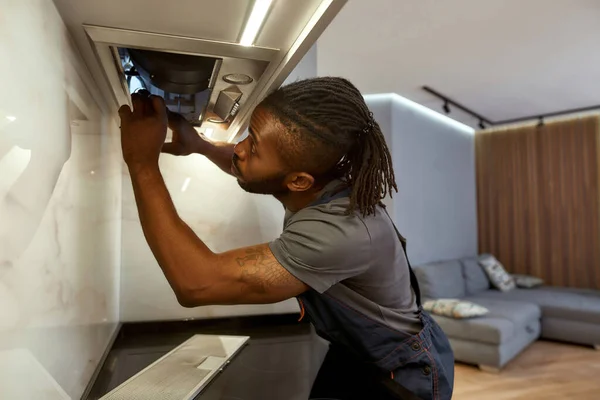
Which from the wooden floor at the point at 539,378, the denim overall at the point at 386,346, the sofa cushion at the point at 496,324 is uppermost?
the denim overall at the point at 386,346

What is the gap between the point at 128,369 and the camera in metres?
1.04

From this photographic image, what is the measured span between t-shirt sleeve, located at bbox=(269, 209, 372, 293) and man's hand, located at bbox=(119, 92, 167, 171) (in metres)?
0.29

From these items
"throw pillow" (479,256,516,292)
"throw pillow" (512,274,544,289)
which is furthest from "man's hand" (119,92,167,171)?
"throw pillow" (512,274,544,289)

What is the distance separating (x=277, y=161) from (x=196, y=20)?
28 cm

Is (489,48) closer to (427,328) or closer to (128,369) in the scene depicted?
(427,328)

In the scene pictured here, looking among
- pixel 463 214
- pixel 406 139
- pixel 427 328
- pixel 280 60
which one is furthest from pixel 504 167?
pixel 280 60

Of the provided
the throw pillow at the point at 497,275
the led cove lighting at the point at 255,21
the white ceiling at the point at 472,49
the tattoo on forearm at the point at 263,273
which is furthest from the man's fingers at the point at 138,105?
the throw pillow at the point at 497,275

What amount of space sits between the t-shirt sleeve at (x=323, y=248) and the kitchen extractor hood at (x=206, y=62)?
0.30 m

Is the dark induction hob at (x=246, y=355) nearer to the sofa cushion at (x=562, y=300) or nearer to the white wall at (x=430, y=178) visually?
the white wall at (x=430, y=178)

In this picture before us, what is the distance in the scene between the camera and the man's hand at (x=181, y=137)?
1045 millimetres

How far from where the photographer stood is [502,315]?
130 inches

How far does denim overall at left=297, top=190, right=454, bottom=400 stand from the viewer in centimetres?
87

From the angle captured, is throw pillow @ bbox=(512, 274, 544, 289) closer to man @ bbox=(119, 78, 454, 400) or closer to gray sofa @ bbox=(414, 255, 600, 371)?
gray sofa @ bbox=(414, 255, 600, 371)

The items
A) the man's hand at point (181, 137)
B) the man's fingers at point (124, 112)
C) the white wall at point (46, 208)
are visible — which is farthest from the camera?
the man's hand at point (181, 137)
